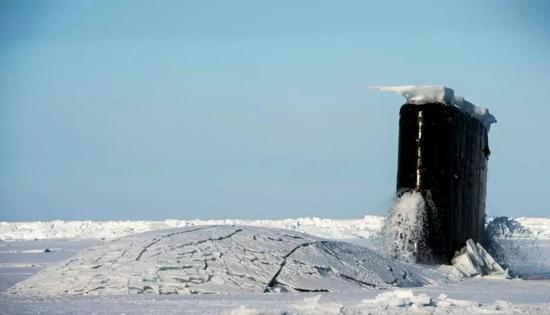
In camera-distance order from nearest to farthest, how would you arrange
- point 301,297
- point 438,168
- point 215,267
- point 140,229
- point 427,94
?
point 301,297 → point 215,267 → point 438,168 → point 427,94 → point 140,229

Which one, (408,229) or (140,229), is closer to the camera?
(408,229)

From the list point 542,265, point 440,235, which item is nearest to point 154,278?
point 440,235

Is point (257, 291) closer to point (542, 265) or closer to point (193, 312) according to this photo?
point (193, 312)

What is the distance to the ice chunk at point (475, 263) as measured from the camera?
461 inches

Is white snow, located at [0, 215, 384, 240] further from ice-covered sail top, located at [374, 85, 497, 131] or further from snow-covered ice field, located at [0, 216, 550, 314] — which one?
snow-covered ice field, located at [0, 216, 550, 314]

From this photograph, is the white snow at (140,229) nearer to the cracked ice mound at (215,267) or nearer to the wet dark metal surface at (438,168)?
the wet dark metal surface at (438,168)

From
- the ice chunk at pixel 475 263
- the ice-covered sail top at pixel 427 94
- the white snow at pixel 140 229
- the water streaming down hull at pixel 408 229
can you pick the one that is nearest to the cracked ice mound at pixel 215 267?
the water streaming down hull at pixel 408 229

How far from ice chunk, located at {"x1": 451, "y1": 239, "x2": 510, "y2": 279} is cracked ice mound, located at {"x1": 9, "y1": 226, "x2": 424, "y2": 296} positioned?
1.74 meters

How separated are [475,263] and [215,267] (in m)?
4.43

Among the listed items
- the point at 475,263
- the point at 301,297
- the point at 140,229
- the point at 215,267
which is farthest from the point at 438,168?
the point at 140,229

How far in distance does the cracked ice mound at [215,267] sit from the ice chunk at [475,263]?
5.70 feet

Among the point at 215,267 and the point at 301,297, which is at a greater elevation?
the point at 215,267

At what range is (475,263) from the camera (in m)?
12.0

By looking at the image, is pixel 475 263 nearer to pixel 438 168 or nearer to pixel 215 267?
pixel 438 168
